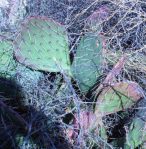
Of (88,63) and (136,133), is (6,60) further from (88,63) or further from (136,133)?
(136,133)

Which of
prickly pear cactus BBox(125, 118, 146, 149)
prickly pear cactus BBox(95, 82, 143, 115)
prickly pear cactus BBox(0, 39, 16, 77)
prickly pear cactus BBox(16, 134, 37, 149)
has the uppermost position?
prickly pear cactus BBox(0, 39, 16, 77)

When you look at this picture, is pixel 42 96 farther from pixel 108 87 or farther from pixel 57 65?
pixel 108 87

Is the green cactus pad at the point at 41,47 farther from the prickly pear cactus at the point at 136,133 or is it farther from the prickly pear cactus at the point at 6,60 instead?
the prickly pear cactus at the point at 136,133

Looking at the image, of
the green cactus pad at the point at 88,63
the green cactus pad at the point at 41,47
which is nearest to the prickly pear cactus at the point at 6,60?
the green cactus pad at the point at 41,47

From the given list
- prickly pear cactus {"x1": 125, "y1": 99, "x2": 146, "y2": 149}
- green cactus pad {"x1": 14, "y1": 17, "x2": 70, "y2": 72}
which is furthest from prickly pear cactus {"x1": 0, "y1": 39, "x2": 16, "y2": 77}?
prickly pear cactus {"x1": 125, "y1": 99, "x2": 146, "y2": 149}

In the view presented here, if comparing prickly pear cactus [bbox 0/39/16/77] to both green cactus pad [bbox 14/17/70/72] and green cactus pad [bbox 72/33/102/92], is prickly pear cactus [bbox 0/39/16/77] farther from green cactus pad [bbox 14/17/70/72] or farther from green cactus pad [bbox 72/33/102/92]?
green cactus pad [bbox 72/33/102/92]

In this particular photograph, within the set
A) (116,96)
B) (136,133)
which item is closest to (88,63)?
(116,96)
